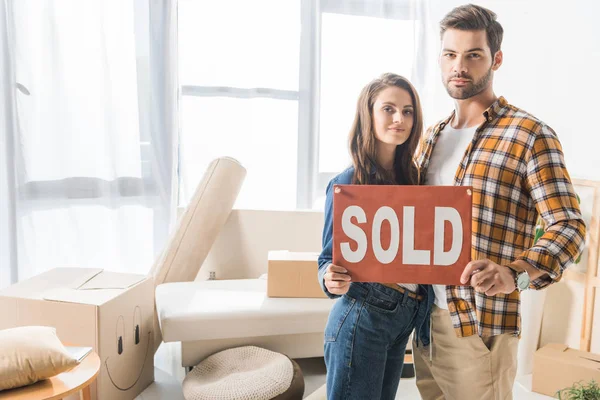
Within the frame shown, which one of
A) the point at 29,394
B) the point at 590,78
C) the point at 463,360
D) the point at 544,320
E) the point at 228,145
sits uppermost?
the point at 590,78

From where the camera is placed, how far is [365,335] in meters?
1.27

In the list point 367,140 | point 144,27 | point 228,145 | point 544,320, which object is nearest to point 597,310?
point 544,320

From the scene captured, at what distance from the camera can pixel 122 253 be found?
10.4 ft

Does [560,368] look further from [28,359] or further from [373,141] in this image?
[28,359]

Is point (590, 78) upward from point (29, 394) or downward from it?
upward

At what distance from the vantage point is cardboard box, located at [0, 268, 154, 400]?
2.01m

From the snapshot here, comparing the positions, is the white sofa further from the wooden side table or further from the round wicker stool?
the wooden side table

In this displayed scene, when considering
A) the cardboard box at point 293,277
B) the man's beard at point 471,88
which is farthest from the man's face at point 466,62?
the cardboard box at point 293,277

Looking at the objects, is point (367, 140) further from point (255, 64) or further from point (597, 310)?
point (255, 64)

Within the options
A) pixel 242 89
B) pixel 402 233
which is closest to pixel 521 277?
pixel 402 233

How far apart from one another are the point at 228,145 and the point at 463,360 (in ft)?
7.61

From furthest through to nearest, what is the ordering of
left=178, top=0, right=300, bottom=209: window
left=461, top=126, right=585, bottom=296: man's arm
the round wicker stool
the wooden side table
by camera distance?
left=178, top=0, right=300, bottom=209: window < the round wicker stool < the wooden side table < left=461, top=126, right=585, bottom=296: man's arm

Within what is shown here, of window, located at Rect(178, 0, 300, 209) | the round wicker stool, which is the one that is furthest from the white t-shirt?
window, located at Rect(178, 0, 300, 209)

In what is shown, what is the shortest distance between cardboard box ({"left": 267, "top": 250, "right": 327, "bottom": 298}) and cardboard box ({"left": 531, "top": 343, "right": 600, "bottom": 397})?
3.25 ft
